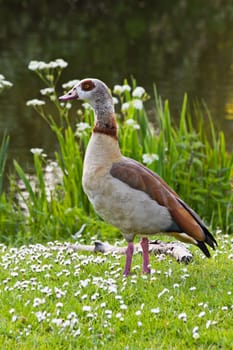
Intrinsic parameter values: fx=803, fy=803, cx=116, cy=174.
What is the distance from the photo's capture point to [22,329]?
4.96 m

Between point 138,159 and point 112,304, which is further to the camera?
point 138,159

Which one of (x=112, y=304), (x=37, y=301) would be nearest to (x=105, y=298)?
(x=112, y=304)

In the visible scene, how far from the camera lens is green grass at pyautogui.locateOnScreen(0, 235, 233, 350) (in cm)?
475

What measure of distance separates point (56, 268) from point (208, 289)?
4.23 ft

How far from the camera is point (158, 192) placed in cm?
578

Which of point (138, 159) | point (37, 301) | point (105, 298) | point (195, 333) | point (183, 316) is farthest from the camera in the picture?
point (138, 159)

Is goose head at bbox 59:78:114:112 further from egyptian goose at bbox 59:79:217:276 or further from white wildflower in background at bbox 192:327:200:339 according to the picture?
white wildflower in background at bbox 192:327:200:339

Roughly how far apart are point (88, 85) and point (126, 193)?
848mm

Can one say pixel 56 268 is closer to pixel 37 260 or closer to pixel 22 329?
pixel 37 260

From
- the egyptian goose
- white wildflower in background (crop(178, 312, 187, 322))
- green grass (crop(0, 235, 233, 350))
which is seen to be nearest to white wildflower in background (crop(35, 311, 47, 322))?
green grass (crop(0, 235, 233, 350))

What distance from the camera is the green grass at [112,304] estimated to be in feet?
15.6

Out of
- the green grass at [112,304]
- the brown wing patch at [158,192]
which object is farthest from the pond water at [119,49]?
the brown wing patch at [158,192]

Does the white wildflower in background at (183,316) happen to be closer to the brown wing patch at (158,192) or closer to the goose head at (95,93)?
the brown wing patch at (158,192)

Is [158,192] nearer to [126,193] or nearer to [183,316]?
[126,193]
